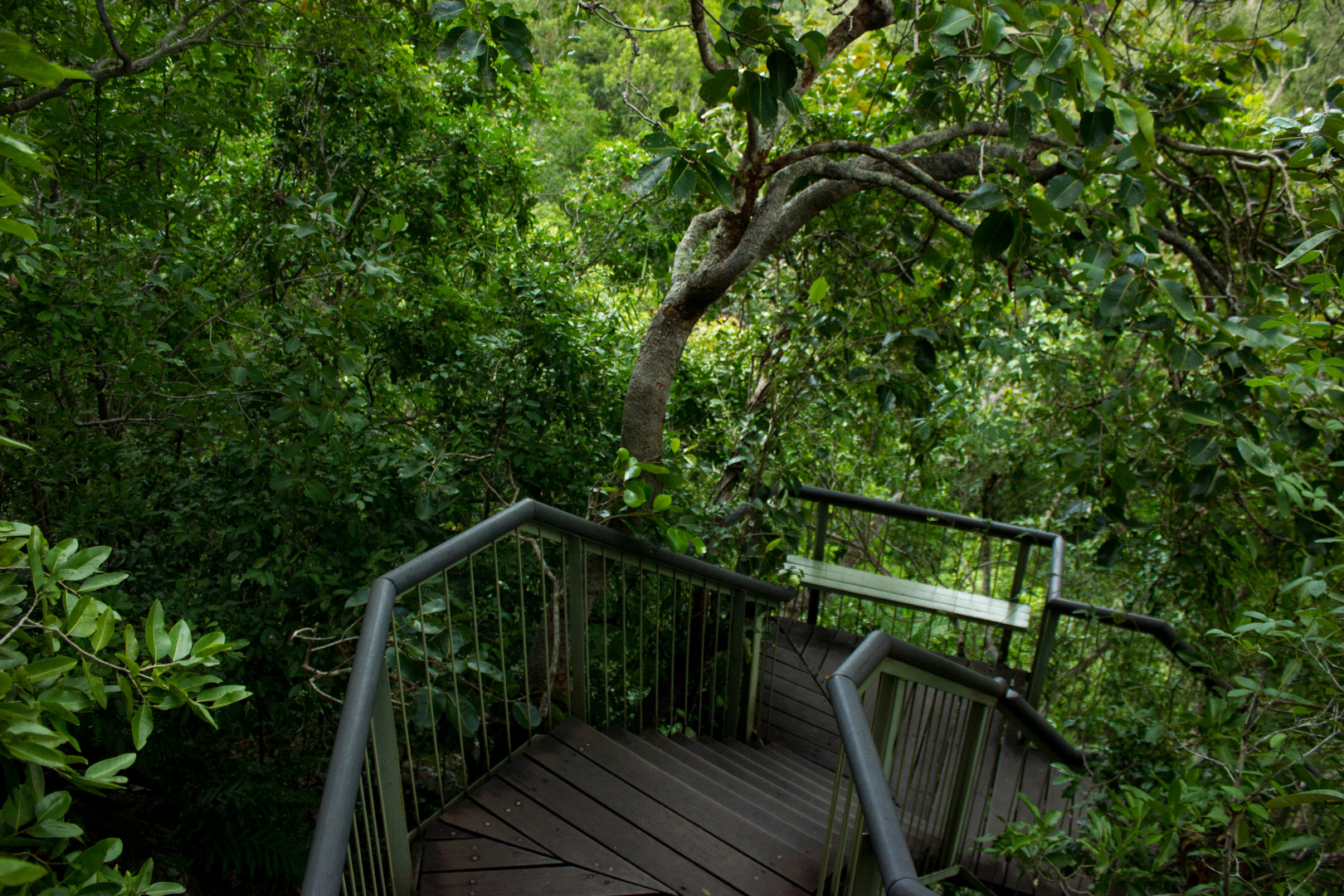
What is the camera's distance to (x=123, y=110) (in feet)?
12.1

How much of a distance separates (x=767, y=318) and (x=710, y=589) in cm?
196

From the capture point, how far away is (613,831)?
2.57 meters

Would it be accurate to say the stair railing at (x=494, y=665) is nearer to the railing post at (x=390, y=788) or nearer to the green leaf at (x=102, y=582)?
the railing post at (x=390, y=788)

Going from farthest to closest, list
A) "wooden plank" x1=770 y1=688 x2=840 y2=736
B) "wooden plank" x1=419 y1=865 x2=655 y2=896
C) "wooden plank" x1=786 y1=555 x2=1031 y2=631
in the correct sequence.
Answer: "wooden plank" x1=786 y1=555 x2=1031 y2=631, "wooden plank" x1=770 y1=688 x2=840 y2=736, "wooden plank" x1=419 y1=865 x2=655 y2=896

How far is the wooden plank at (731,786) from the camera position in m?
3.09

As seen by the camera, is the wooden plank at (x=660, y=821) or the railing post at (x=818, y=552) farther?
the railing post at (x=818, y=552)

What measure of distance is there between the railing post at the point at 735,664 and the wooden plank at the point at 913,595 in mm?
1071

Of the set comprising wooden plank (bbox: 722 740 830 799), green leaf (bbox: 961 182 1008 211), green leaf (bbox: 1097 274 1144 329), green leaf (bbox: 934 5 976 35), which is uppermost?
green leaf (bbox: 934 5 976 35)

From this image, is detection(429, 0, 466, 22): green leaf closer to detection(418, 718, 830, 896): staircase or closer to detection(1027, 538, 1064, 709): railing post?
detection(418, 718, 830, 896): staircase

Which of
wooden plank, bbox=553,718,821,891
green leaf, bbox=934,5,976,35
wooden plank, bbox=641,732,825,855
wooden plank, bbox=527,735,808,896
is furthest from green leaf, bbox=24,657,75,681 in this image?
green leaf, bbox=934,5,976,35

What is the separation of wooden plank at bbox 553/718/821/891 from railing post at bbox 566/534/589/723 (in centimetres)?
8

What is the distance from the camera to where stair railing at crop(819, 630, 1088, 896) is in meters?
1.65

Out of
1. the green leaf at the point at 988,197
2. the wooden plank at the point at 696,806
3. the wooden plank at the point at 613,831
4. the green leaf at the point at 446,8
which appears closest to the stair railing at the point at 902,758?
the wooden plank at the point at 696,806

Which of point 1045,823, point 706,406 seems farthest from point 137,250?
point 1045,823
